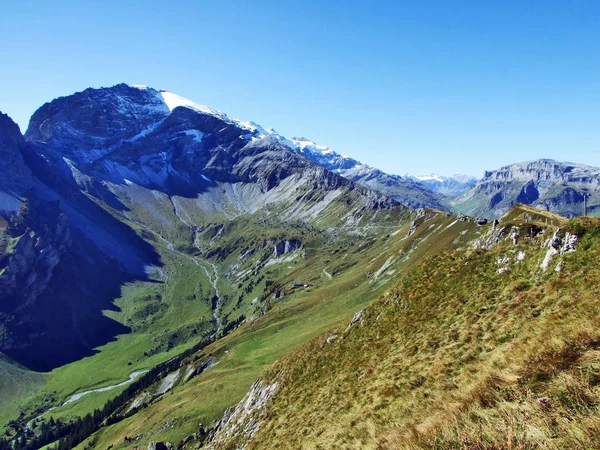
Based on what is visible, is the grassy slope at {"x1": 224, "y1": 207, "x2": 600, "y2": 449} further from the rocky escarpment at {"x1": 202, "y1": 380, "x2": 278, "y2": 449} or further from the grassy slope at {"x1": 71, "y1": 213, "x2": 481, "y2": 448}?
the grassy slope at {"x1": 71, "y1": 213, "x2": 481, "y2": 448}

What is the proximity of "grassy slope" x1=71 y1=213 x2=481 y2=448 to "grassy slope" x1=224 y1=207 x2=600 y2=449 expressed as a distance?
47170 mm

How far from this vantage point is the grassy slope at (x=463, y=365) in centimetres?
1108

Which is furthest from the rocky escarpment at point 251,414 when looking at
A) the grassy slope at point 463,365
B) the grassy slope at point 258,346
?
the grassy slope at point 258,346

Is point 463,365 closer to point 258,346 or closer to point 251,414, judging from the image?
point 251,414

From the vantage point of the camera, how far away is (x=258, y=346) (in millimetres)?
132625

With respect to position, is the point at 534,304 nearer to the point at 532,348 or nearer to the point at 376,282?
the point at 532,348

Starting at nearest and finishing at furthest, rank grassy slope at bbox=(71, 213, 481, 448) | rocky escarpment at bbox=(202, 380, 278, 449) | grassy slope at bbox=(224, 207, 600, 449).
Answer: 1. grassy slope at bbox=(224, 207, 600, 449)
2. rocky escarpment at bbox=(202, 380, 278, 449)
3. grassy slope at bbox=(71, 213, 481, 448)

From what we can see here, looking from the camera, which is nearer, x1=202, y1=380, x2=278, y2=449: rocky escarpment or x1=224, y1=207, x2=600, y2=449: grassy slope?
x1=224, y1=207, x2=600, y2=449: grassy slope

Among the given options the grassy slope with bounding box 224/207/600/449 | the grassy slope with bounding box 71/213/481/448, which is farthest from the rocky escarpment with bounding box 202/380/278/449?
the grassy slope with bounding box 71/213/481/448

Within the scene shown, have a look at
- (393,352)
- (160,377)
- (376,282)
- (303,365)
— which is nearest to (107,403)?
(160,377)

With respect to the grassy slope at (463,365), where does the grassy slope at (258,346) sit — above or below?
below

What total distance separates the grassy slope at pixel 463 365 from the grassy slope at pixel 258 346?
47.2m

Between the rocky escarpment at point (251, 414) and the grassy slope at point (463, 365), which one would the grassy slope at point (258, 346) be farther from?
the grassy slope at point (463, 365)

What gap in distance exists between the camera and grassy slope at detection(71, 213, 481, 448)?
98.8 metres
